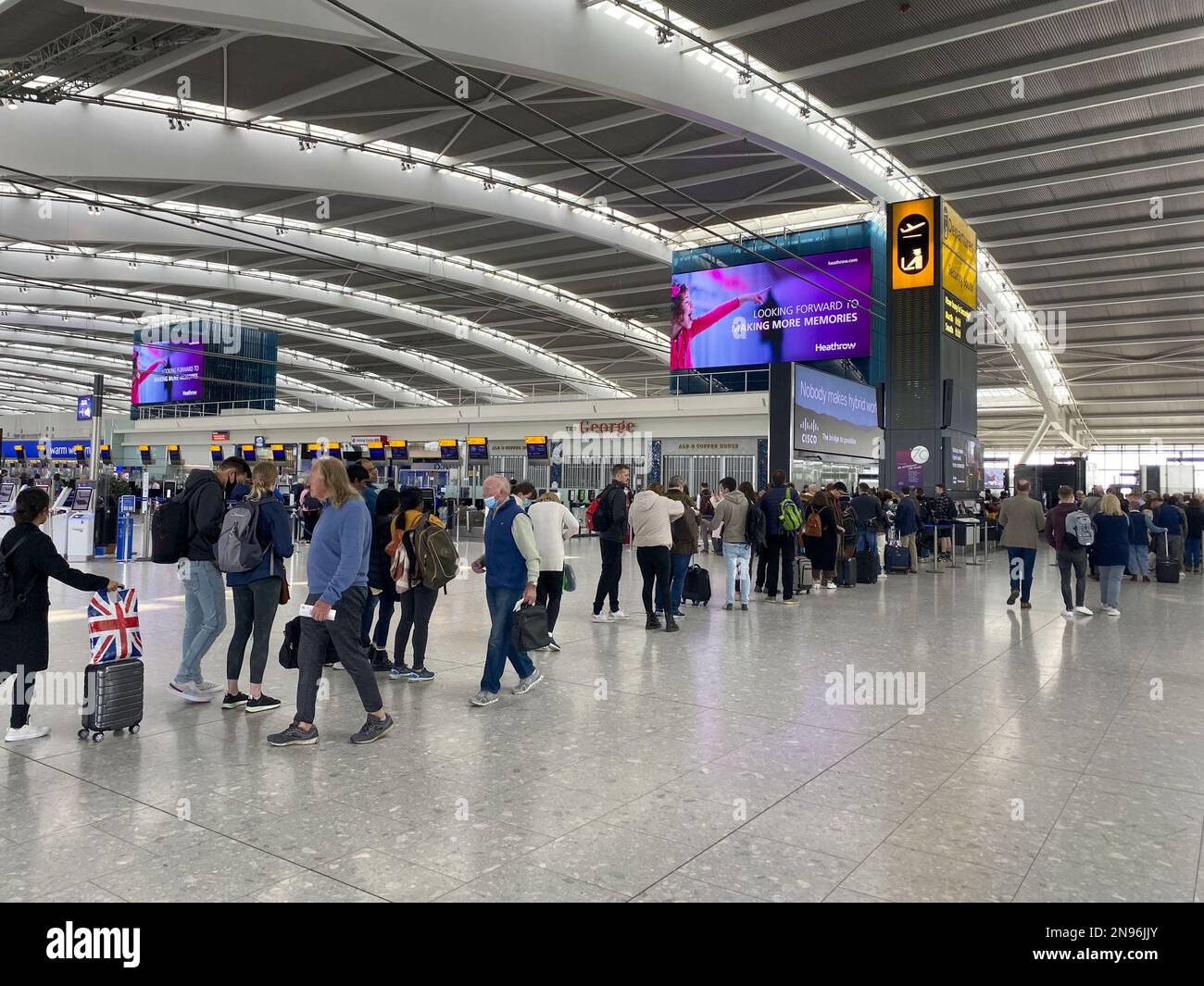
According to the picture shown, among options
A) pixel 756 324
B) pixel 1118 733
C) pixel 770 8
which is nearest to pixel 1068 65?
pixel 770 8

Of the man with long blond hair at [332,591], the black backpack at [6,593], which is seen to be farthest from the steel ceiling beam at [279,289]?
the black backpack at [6,593]

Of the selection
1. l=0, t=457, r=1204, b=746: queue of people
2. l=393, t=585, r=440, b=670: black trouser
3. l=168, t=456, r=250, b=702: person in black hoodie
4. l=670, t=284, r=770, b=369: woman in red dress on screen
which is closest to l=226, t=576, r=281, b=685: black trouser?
l=0, t=457, r=1204, b=746: queue of people

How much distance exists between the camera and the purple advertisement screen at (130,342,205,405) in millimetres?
35125

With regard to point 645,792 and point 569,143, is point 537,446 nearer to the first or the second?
point 569,143

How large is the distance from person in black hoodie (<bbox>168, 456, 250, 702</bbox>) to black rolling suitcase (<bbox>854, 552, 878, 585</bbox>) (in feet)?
36.1

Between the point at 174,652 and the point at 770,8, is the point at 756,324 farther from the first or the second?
the point at 174,652

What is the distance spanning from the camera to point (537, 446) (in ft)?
88.0

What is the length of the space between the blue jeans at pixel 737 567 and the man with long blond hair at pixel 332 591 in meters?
6.46

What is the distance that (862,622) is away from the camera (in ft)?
32.1

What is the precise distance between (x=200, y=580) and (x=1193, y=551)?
1972 cm

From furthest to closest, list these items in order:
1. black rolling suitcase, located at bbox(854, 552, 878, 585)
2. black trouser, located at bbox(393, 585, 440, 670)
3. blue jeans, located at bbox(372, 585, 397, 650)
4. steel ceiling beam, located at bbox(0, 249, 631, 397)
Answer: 1. steel ceiling beam, located at bbox(0, 249, 631, 397)
2. black rolling suitcase, located at bbox(854, 552, 878, 585)
3. blue jeans, located at bbox(372, 585, 397, 650)
4. black trouser, located at bbox(393, 585, 440, 670)

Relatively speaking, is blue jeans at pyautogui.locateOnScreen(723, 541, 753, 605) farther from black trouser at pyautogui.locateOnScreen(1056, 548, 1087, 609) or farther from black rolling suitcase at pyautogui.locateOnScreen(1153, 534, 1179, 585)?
black rolling suitcase at pyautogui.locateOnScreen(1153, 534, 1179, 585)

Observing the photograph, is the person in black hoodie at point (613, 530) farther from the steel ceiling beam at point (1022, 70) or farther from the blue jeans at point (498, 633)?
the steel ceiling beam at point (1022, 70)

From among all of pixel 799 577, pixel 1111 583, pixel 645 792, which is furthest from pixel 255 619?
pixel 1111 583
